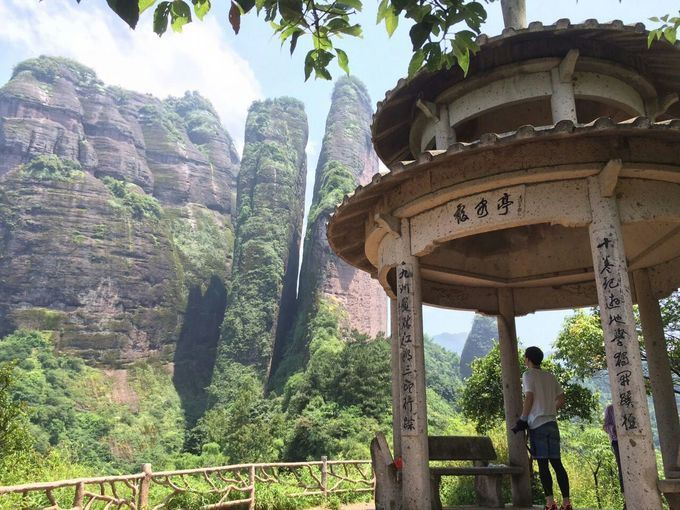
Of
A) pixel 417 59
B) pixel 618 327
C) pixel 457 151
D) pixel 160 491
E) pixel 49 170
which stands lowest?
pixel 160 491

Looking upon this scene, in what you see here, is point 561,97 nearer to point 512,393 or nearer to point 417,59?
point 512,393

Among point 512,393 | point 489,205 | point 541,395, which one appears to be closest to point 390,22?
point 489,205

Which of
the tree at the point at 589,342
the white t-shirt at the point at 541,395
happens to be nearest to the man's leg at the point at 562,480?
the white t-shirt at the point at 541,395

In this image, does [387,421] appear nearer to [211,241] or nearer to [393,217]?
[393,217]

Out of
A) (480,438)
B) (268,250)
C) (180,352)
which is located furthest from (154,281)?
(480,438)

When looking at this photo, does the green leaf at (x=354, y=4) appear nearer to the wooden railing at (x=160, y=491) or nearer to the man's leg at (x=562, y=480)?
the man's leg at (x=562, y=480)

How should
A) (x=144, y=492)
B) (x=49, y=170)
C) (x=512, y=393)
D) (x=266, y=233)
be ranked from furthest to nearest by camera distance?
1. (x=266, y=233)
2. (x=49, y=170)
3. (x=144, y=492)
4. (x=512, y=393)

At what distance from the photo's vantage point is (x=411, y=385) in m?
5.41

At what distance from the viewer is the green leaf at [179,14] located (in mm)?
2193

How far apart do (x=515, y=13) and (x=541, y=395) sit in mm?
5335

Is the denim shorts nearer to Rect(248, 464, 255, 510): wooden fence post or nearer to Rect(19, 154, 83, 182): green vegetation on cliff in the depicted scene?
Rect(248, 464, 255, 510): wooden fence post

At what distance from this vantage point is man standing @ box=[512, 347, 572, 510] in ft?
16.9

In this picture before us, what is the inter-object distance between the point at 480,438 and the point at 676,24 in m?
5.96

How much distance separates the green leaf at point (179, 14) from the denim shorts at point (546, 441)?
484 centimetres
